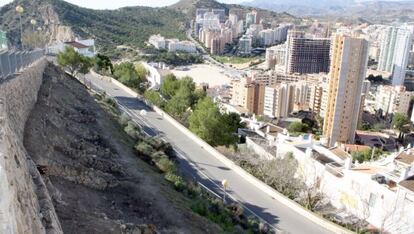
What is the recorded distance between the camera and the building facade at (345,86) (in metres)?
38.0

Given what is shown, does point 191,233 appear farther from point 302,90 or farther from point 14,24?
point 14,24

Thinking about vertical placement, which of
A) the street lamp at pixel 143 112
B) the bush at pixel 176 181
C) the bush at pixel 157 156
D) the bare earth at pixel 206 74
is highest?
the bush at pixel 157 156

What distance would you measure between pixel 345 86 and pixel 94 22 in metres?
66.6

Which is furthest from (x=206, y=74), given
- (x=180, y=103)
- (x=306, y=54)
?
(x=180, y=103)

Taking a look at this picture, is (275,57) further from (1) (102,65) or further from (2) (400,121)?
(1) (102,65)

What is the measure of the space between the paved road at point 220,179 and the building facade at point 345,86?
19695 millimetres

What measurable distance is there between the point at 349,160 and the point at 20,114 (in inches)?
562

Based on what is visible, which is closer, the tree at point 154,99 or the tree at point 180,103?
the tree at point 154,99

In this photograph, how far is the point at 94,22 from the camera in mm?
89125

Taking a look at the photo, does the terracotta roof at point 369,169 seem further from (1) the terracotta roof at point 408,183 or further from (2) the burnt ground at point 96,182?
(2) the burnt ground at point 96,182

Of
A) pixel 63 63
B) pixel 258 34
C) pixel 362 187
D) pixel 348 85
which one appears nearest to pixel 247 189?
pixel 362 187

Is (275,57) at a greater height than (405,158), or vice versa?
(405,158)

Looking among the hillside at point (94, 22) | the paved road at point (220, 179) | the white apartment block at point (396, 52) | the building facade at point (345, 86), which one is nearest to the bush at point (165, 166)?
the paved road at point (220, 179)

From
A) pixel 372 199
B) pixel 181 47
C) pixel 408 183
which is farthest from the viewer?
pixel 181 47
